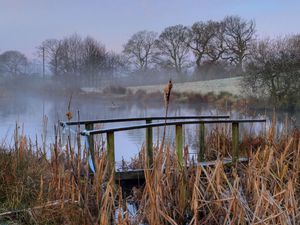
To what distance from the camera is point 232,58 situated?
122ft

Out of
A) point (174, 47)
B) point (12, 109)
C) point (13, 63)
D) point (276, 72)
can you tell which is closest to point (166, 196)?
point (276, 72)

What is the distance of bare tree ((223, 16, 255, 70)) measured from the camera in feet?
120

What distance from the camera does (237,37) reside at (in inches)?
1478

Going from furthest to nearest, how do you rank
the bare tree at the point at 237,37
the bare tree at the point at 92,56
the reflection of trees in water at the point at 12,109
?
the bare tree at the point at 92,56 < the bare tree at the point at 237,37 < the reflection of trees in water at the point at 12,109

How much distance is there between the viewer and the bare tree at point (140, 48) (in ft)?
141

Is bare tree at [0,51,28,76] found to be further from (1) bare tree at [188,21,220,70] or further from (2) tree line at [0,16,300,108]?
(1) bare tree at [188,21,220,70]

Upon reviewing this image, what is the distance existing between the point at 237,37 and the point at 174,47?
6359 mm

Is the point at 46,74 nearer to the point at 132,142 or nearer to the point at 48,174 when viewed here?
the point at 132,142

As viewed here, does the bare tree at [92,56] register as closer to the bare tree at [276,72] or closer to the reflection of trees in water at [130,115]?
the reflection of trees in water at [130,115]

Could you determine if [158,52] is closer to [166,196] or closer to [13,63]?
[13,63]

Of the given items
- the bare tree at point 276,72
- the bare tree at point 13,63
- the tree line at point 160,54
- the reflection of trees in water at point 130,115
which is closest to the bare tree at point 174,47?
the tree line at point 160,54

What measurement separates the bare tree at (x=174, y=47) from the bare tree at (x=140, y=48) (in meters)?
1.30

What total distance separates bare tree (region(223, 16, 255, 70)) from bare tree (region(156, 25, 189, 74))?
4158mm

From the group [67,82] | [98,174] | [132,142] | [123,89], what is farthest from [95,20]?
[98,174]
